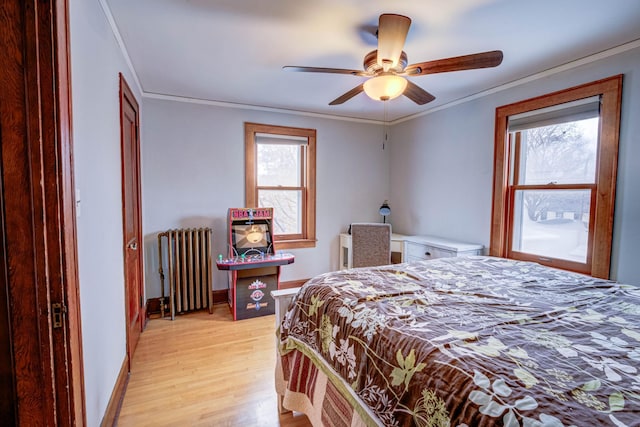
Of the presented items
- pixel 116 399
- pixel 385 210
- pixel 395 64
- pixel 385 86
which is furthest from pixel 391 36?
pixel 116 399

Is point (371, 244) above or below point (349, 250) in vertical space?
above

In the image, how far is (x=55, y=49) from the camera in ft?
3.23

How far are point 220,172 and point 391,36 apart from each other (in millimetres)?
2520

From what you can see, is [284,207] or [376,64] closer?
[376,64]

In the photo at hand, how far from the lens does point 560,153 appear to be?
2.62 meters

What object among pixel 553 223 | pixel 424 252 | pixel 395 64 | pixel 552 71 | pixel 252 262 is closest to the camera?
pixel 395 64

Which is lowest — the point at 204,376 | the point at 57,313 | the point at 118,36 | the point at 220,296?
the point at 204,376

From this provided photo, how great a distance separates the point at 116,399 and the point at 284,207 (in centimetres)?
264

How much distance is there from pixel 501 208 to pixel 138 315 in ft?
12.0

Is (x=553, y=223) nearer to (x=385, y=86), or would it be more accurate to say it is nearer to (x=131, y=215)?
(x=385, y=86)

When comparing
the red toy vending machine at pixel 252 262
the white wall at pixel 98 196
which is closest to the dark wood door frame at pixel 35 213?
the white wall at pixel 98 196

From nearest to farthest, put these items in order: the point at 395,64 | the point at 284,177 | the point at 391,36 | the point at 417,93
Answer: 1. the point at 391,36
2. the point at 395,64
3. the point at 417,93
4. the point at 284,177

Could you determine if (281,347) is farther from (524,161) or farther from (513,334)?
(524,161)

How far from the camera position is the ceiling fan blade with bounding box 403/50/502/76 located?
66.3 inches
